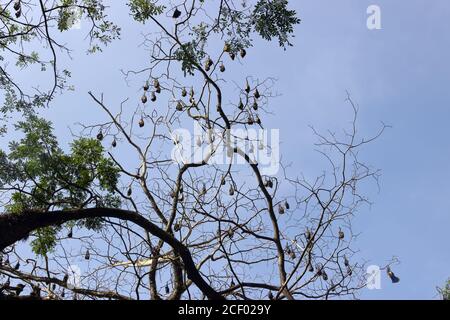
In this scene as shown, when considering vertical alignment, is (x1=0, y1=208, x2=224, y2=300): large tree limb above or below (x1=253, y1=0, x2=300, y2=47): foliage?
below

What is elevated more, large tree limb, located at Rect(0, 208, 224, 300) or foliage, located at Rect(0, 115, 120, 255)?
foliage, located at Rect(0, 115, 120, 255)

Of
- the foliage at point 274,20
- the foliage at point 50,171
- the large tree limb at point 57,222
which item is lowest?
the large tree limb at point 57,222

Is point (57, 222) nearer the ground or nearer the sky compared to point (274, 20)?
nearer the ground

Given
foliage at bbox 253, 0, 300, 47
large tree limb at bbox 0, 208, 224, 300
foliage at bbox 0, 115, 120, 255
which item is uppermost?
foliage at bbox 253, 0, 300, 47

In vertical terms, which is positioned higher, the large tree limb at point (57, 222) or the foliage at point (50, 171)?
the foliage at point (50, 171)

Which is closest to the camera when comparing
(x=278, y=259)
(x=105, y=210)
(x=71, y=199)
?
(x=105, y=210)

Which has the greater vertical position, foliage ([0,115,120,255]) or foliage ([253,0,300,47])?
foliage ([253,0,300,47])

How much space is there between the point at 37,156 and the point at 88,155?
60 centimetres

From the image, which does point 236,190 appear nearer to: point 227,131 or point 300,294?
point 227,131

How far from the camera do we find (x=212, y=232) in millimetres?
7527

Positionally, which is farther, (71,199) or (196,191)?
(196,191)

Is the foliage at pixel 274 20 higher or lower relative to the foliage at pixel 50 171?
higher
